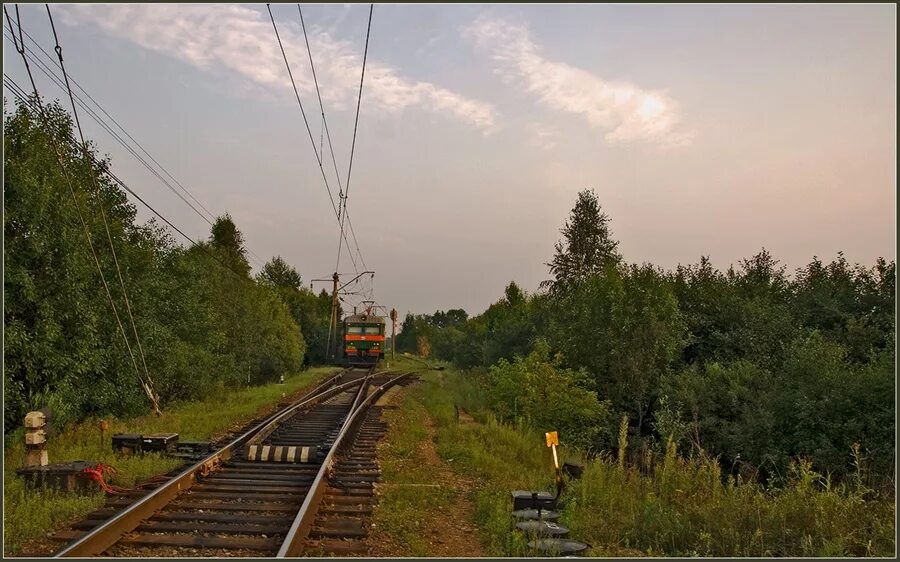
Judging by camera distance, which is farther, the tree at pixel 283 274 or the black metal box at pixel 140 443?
the tree at pixel 283 274

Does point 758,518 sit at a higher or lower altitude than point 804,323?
lower

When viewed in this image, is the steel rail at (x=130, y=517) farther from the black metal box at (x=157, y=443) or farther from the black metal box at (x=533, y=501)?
the black metal box at (x=533, y=501)

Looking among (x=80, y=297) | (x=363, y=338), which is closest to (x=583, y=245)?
(x=363, y=338)

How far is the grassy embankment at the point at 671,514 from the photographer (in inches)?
276

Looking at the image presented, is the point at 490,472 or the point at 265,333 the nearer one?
the point at 490,472

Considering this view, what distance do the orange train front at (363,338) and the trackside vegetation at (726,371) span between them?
18859 millimetres

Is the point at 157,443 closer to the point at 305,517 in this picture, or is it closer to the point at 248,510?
the point at 248,510

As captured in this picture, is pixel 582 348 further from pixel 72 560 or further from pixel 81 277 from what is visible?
pixel 72 560

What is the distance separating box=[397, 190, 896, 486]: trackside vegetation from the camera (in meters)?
15.0

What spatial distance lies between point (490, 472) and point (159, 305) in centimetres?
1458

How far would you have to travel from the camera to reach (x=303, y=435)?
1509cm

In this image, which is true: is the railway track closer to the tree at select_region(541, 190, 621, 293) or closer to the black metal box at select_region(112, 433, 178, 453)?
the black metal box at select_region(112, 433, 178, 453)

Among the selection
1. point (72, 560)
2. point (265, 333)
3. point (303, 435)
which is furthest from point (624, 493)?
point (265, 333)

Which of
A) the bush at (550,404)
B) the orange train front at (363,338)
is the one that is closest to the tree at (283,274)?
the orange train front at (363,338)
